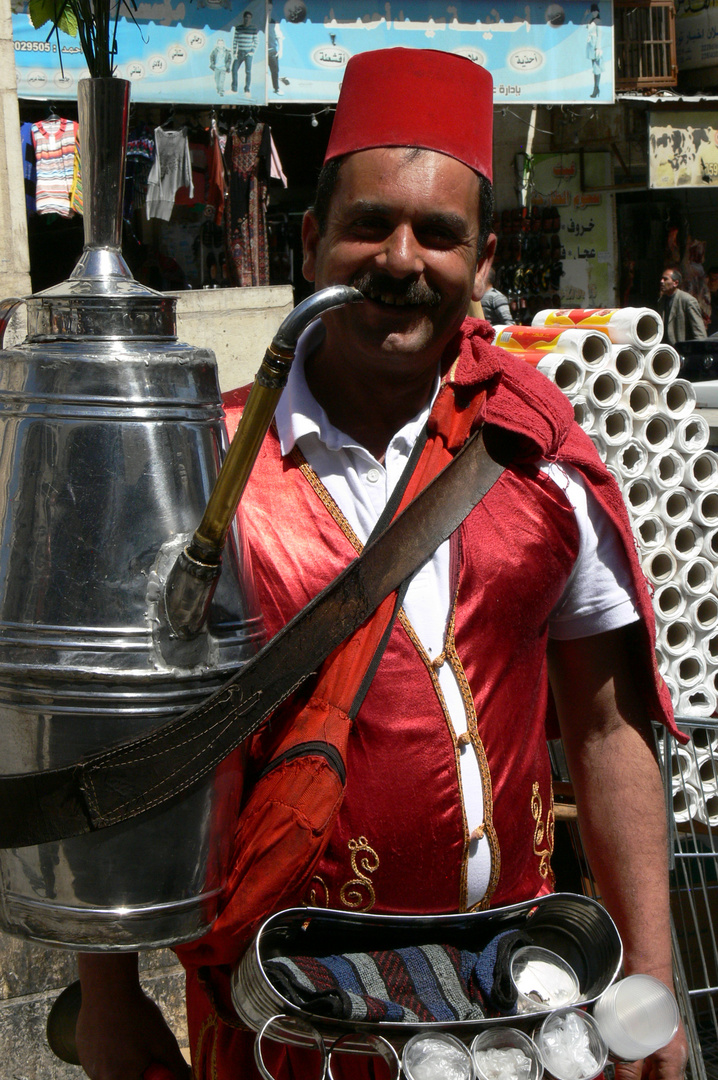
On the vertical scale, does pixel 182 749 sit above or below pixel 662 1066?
above

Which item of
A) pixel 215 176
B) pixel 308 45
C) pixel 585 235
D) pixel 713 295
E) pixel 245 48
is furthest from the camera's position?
pixel 713 295

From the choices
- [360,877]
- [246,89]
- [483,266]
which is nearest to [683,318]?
[246,89]

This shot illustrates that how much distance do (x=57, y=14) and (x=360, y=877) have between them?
121 centimetres

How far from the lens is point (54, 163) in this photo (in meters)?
7.66

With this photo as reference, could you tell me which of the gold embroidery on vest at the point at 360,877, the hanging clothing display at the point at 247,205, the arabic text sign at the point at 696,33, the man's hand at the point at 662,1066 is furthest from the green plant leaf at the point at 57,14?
the arabic text sign at the point at 696,33

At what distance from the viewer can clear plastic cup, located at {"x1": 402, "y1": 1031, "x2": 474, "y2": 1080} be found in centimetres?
116

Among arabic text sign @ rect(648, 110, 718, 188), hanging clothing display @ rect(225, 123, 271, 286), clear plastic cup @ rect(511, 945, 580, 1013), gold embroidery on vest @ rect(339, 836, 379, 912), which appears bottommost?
clear plastic cup @ rect(511, 945, 580, 1013)

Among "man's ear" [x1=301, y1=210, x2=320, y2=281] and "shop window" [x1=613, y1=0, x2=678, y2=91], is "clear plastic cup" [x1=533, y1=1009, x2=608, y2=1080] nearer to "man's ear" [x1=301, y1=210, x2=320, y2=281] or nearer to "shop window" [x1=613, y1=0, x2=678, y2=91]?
"man's ear" [x1=301, y1=210, x2=320, y2=281]

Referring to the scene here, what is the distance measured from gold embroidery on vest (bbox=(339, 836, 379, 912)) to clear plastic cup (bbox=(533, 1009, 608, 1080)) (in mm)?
331

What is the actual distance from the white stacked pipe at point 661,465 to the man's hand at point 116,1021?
3.18 meters

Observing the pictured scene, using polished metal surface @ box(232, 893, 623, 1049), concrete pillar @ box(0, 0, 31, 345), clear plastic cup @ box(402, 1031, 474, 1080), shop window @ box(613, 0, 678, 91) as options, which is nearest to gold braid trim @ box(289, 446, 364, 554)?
polished metal surface @ box(232, 893, 623, 1049)

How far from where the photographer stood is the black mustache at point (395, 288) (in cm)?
151

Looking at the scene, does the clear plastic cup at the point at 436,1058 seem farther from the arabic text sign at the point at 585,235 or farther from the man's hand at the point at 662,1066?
the arabic text sign at the point at 585,235

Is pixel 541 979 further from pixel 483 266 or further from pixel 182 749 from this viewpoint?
pixel 483 266
